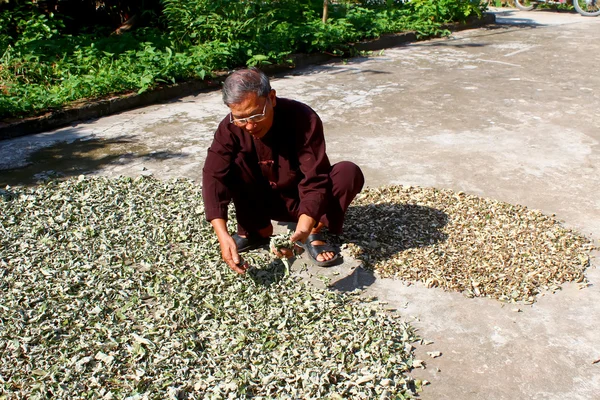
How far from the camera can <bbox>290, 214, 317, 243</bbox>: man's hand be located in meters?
→ 2.94

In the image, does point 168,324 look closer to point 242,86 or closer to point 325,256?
point 325,256

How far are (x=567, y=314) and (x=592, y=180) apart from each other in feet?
5.97

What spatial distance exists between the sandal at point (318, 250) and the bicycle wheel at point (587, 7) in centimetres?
1149

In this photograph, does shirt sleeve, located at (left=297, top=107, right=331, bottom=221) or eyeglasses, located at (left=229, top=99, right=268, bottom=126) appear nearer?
eyeglasses, located at (left=229, top=99, right=268, bottom=126)

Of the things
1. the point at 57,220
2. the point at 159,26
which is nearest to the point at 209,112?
the point at 57,220

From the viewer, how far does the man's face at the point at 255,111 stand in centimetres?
283

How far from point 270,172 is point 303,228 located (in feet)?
1.45

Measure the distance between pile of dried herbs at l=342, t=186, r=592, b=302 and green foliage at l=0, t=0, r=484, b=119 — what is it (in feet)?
11.4

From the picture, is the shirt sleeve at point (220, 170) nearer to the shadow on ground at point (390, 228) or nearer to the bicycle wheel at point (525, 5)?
the shadow on ground at point (390, 228)

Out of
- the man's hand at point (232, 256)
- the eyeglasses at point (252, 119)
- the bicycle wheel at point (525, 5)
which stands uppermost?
the eyeglasses at point (252, 119)

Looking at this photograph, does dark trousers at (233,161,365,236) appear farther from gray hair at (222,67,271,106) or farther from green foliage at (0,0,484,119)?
green foliage at (0,0,484,119)

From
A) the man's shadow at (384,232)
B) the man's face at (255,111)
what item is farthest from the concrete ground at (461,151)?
the man's face at (255,111)

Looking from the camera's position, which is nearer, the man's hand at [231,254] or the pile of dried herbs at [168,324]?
the pile of dried herbs at [168,324]

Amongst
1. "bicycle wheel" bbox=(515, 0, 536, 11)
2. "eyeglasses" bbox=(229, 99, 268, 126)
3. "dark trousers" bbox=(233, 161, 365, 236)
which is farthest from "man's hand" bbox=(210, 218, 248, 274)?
"bicycle wheel" bbox=(515, 0, 536, 11)
